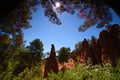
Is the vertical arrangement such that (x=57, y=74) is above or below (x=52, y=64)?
below

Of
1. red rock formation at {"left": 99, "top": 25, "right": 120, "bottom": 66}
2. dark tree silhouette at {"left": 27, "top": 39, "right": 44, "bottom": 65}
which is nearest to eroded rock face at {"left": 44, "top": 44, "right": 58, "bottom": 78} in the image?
dark tree silhouette at {"left": 27, "top": 39, "right": 44, "bottom": 65}

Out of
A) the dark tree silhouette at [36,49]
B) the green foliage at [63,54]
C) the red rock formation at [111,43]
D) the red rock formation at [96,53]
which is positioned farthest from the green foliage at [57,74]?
the green foliage at [63,54]

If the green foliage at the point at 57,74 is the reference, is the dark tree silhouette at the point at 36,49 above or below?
above

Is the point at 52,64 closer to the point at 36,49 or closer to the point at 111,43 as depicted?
the point at 36,49

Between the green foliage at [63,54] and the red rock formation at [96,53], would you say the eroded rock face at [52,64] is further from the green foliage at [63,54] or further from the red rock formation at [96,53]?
the red rock formation at [96,53]

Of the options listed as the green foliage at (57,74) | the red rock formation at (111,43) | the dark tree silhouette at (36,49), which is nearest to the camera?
the green foliage at (57,74)

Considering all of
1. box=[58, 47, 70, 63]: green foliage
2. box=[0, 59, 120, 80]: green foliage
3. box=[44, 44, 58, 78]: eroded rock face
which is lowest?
box=[0, 59, 120, 80]: green foliage

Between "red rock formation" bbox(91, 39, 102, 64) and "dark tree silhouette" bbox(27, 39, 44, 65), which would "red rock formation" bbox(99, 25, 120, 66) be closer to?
"red rock formation" bbox(91, 39, 102, 64)

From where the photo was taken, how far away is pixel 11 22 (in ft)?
21.2

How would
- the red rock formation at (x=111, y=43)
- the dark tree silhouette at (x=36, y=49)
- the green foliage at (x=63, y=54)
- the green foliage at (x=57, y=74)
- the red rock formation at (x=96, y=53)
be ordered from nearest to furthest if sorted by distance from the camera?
the green foliage at (x=57, y=74) → the red rock formation at (x=111, y=43) → the dark tree silhouette at (x=36, y=49) → the red rock formation at (x=96, y=53) → the green foliage at (x=63, y=54)

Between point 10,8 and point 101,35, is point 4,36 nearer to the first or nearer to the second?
point 10,8

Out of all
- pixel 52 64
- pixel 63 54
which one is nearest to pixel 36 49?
pixel 52 64

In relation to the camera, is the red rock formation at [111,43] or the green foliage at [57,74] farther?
the red rock formation at [111,43]

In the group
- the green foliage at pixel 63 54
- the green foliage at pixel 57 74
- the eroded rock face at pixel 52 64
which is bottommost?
the green foliage at pixel 57 74
